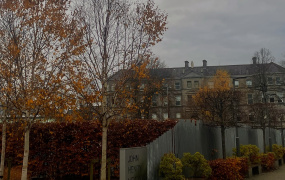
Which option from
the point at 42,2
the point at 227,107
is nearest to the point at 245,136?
the point at 227,107

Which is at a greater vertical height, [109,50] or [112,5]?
[112,5]

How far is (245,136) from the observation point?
2042cm

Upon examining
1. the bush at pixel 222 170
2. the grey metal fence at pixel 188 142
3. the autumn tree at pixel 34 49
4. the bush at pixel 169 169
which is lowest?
the bush at pixel 222 170

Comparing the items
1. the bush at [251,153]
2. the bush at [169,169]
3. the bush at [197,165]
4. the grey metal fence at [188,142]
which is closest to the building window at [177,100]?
the grey metal fence at [188,142]

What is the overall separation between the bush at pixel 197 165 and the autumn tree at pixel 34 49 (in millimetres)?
5325

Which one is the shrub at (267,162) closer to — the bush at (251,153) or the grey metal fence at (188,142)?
the bush at (251,153)

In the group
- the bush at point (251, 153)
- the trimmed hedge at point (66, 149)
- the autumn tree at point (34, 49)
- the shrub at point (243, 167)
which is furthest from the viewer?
the bush at point (251, 153)

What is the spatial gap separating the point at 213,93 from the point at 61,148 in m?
7.97

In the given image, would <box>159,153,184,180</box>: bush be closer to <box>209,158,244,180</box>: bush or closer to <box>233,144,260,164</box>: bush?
<box>209,158,244,180</box>: bush

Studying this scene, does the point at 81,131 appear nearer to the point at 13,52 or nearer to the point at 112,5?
the point at 13,52

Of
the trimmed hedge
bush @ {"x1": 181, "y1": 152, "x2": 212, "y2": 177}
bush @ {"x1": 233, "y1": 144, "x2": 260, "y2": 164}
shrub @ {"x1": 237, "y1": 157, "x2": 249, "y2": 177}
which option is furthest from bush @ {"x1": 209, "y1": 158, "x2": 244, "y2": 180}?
bush @ {"x1": 233, "y1": 144, "x2": 260, "y2": 164}

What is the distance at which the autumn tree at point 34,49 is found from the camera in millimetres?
8992

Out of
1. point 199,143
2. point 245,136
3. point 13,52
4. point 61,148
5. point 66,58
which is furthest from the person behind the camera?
point 245,136

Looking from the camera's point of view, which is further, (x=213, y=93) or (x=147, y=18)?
(x=213, y=93)
